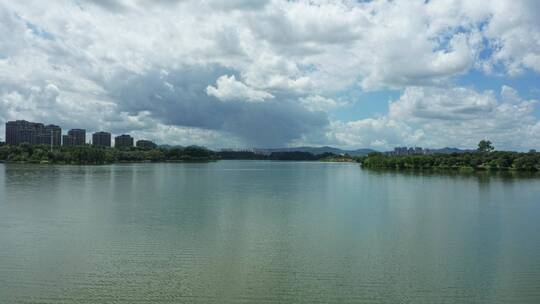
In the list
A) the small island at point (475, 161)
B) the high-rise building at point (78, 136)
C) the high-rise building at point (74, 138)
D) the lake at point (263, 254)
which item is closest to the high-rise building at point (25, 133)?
the high-rise building at point (74, 138)

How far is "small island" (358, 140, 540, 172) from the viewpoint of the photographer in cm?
10038

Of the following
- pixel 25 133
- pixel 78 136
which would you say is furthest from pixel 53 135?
pixel 78 136

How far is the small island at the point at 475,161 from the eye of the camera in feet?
329

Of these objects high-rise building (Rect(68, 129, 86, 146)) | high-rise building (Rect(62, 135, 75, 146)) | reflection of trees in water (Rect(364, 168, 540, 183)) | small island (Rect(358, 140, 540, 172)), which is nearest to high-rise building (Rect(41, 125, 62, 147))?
high-rise building (Rect(62, 135, 75, 146))

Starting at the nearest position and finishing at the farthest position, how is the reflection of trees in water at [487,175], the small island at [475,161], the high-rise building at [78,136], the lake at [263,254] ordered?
the lake at [263,254], the reflection of trees in water at [487,175], the small island at [475,161], the high-rise building at [78,136]

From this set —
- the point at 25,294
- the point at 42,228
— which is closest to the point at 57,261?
the point at 25,294

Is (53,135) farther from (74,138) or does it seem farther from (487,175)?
(487,175)

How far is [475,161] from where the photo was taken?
111875 millimetres

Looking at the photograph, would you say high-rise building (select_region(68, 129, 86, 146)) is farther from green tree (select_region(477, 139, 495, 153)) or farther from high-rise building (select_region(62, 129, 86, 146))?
green tree (select_region(477, 139, 495, 153))

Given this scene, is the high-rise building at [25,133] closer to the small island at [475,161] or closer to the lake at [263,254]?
the small island at [475,161]

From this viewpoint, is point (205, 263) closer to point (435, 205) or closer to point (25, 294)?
point (25, 294)

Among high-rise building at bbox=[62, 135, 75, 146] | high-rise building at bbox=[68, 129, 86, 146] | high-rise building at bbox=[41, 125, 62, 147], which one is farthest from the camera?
high-rise building at bbox=[68, 129, 86, 146]

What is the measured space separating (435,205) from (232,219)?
63.6ft

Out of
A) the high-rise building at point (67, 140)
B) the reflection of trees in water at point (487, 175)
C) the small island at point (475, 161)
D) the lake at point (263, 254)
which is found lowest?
the lake at point (263, 254)
